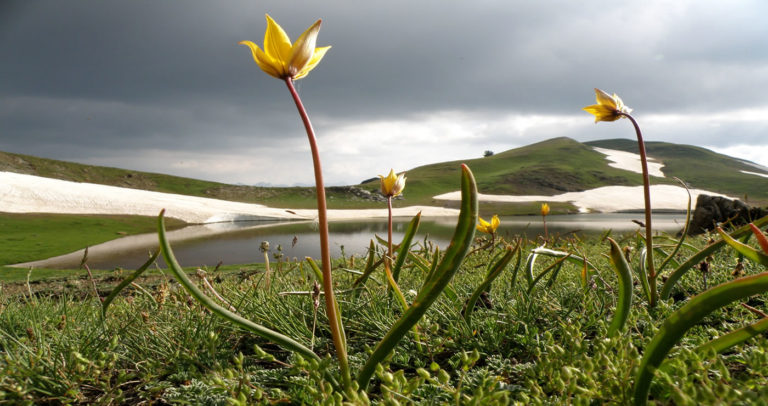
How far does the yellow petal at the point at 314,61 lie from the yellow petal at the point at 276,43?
0.22ft

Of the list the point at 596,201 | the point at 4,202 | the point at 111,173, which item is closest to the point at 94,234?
the point at 4,202

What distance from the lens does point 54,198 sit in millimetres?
22859

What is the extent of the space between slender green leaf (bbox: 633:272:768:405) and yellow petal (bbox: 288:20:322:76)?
1.09 metres

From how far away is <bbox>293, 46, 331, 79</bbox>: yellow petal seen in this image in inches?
42.9

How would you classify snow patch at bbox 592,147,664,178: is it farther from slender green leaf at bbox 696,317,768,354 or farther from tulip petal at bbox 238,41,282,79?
tulip petal at bbox 238,41,282,79

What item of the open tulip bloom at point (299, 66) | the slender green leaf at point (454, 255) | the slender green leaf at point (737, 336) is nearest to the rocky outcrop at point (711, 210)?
the slender green leaf at point (737, 336)

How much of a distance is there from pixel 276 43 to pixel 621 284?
1290 mm

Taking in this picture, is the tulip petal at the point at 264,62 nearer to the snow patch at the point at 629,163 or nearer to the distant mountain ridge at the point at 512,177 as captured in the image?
the distant mountain ridge at the point at 512,177

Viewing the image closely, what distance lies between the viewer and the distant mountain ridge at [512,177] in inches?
1709

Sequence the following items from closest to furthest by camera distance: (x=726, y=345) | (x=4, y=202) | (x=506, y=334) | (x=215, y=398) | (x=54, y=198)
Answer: (x=726, y=345) → (x=215, y=398) → (x=506, y=334) → (x=4, y=202) → (x=54, y=198)

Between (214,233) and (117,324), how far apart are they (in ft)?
60.0

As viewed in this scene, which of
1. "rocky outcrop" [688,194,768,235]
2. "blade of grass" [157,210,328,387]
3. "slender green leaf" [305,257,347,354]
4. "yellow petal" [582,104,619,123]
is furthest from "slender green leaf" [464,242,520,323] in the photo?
"rocky outcrop" [688,194,768,235]

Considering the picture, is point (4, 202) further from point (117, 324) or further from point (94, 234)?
point (117, 324)

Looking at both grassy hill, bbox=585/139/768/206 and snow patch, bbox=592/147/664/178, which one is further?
snow patch, bbox=592/147/664/178
